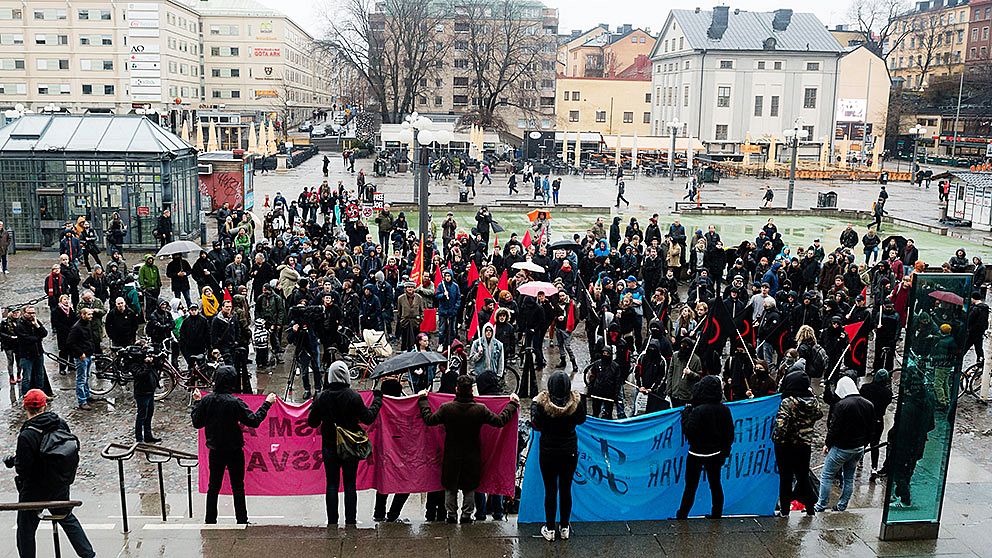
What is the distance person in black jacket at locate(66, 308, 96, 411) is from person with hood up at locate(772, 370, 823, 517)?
362 inches

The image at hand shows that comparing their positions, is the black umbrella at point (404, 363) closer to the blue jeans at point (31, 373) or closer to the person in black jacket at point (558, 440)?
the person in black jacket at point (558, 440)

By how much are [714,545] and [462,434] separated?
2349 mm

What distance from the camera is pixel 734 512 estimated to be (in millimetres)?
8633

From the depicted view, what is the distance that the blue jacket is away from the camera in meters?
16.2

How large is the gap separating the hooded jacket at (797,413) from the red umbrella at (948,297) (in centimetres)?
134

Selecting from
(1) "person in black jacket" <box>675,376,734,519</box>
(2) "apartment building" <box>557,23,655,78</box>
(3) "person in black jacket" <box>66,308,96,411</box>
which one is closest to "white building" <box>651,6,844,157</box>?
(2) "apartment building" <box>557,23,655,78</box>

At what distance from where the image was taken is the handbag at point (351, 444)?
25.5ft

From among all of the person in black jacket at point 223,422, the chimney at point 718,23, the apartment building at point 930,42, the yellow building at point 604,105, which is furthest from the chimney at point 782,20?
the person in black jacket at point 223,422

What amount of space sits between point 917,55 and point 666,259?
4066 inches

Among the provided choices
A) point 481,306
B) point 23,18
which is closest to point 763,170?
point 481,306

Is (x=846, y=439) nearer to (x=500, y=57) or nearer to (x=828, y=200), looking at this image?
(x=828, y=200)

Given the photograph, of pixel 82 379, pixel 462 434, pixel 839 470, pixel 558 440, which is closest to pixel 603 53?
pixel 82 379

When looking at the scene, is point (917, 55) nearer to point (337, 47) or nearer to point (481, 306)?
point (337, 47)

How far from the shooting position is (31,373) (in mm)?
12664
